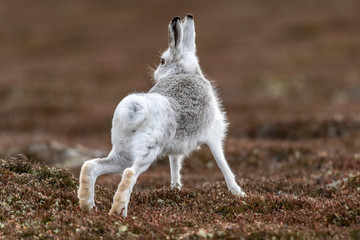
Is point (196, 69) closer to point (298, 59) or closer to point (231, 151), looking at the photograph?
point (231, 151)

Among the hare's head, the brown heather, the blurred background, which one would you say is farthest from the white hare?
the blurred background

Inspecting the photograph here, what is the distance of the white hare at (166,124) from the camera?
7.38 metres

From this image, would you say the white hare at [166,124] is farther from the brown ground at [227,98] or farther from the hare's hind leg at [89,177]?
the brown ground at [227,98]

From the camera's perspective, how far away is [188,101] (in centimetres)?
848

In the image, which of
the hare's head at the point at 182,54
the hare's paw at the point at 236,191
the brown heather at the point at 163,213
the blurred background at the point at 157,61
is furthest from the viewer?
the blurred background at the point at 157,61

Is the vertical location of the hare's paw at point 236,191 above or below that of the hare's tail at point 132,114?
below

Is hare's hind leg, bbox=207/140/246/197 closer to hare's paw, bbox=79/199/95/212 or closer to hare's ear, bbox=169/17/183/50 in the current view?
hare's ear, bbox=169/17/183/50

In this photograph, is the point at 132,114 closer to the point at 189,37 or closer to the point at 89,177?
the point at 89,177

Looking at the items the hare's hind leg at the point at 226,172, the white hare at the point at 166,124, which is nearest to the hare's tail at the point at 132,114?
the white hare at the point at 166,124

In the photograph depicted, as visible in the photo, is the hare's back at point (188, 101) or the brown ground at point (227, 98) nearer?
the brown ground at point (227, 98)

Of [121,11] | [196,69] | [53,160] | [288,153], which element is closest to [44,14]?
[121,11]

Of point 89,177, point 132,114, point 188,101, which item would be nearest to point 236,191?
point 188,101

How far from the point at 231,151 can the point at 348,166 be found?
410 cm

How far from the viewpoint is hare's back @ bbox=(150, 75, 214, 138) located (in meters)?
8.25
